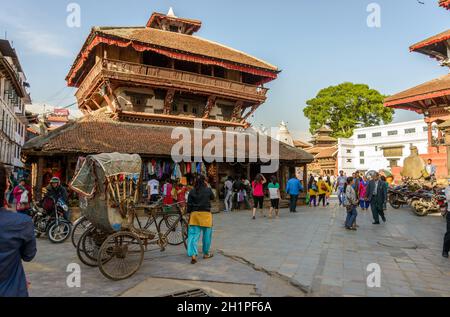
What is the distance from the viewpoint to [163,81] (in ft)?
65.0

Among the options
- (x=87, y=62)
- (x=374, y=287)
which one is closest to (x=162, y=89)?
(x=87, y=62)

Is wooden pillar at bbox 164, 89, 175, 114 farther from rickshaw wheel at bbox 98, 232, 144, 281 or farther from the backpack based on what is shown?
rickshaw wheel at bbox 98, 232, 144, 281

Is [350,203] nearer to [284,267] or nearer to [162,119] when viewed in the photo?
[284,267]

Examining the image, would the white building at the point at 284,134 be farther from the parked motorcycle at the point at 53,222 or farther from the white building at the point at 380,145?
the parked motorcycle at the point at 53,222

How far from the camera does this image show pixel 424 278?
5.76 metres

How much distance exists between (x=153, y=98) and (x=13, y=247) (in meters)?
18.8

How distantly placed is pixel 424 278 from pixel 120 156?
249 inches

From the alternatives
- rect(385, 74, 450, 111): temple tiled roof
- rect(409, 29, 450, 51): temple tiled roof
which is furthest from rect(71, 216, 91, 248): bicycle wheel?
rect(409, 29, 450, 51): temple tiled roof

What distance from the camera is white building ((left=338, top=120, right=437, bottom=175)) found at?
34750mm

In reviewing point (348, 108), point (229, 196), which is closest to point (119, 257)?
point (229, 196)

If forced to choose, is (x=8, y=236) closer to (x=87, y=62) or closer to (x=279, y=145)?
(x=279, y=145)

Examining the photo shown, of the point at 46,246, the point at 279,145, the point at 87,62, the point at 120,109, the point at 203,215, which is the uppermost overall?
the point at 87,62

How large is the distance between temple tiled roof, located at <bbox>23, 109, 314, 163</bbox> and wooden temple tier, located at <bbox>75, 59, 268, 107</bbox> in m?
2.48

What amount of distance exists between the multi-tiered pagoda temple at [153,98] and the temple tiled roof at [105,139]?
40 mm
